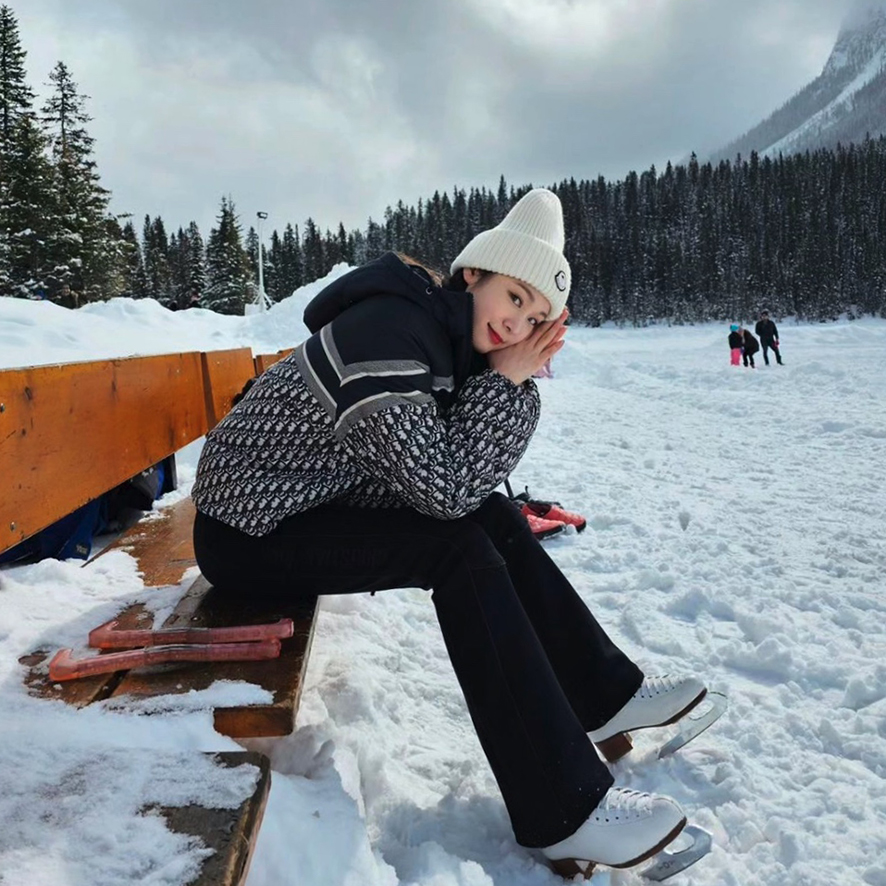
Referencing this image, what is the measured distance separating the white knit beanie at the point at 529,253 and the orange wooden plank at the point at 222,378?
1.98 metres

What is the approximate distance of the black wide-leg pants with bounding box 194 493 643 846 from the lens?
1579 mm

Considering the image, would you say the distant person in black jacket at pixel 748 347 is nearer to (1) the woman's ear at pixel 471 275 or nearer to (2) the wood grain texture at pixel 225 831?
(1) the woman's ear at pixel 471 275

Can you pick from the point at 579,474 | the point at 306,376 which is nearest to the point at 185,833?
the point at 306,376

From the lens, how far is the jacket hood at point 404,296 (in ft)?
6.18

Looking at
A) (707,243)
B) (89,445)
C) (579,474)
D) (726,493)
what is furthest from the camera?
(707,243)

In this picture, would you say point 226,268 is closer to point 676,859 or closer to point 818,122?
point 676,859

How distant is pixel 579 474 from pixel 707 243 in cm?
7401

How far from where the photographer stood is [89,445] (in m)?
2.21

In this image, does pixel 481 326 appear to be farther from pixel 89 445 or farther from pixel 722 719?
pixel 722 719

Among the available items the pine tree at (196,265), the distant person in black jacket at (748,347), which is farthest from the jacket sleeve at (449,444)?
the pine tree at (196,265)

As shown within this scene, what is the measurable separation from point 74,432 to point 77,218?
42659mm

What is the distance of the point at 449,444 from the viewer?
1845 millimetres

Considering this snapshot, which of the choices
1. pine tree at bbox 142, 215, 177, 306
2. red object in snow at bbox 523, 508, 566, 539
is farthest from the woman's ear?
pine tree at bbox 142, 215, 177, 306

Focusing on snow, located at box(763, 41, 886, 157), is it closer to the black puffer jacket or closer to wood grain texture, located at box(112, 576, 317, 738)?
the black puffer jacket
